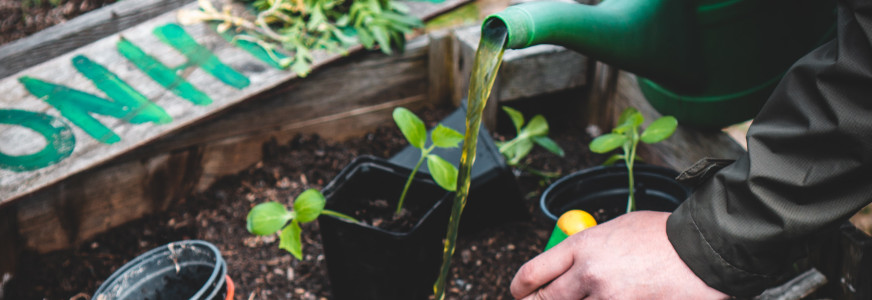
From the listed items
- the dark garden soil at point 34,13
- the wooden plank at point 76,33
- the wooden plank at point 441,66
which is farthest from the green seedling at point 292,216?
the dark garden soil at point 34,13

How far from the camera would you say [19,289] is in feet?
4.80

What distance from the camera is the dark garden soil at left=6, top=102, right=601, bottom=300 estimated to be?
1438 millimetres

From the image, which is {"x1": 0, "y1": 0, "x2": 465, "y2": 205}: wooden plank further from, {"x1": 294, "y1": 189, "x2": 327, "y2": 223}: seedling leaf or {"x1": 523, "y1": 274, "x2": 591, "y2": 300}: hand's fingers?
{"x1": 523, "y1": 274, "x2": 591, "y2": 300}: hand's fingers

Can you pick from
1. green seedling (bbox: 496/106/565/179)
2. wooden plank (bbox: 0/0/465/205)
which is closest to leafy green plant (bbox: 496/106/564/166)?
green seedling (bbox: 496/106/565/179)

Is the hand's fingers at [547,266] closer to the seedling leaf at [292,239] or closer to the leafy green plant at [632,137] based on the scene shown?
the leafy green plant at [632,137]

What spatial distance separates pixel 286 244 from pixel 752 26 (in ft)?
3.43

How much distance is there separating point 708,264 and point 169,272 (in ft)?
3.39

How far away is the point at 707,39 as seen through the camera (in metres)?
1.14

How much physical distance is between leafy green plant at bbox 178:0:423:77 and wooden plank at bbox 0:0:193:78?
161 mm

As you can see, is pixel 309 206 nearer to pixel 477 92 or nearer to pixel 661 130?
pixel 477 92

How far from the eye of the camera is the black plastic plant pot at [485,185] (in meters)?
1.44

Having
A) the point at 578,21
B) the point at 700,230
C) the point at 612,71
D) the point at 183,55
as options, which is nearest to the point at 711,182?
the point at 700,230

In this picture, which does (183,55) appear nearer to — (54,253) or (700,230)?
(54,253)

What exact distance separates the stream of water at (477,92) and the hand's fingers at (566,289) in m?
0.24
